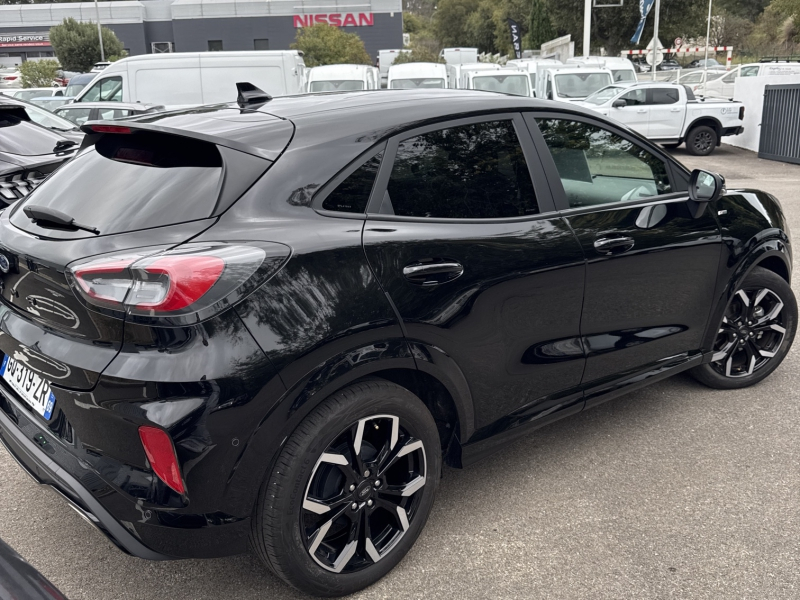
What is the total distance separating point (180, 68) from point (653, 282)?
1462 centimetres

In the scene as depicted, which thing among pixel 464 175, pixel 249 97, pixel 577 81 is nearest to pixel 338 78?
pixel 577 81

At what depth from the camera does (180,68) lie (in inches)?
631

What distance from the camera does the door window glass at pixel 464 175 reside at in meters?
2.75

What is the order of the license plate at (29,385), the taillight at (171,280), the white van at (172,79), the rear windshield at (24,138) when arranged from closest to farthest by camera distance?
the taillight at (171,280)
the license plate at (29,385)
the rear windshield at (24,138)
the white van at (172,79)

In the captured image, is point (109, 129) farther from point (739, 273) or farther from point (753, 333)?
point (753, 333)

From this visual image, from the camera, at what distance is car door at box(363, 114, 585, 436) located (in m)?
2.62

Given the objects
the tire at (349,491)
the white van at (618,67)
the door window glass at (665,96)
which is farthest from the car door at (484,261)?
the white van at (618,67)

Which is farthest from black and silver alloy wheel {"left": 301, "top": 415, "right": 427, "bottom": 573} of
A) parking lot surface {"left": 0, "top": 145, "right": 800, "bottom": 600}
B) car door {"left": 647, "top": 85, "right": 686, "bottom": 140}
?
car door {"left": 647, "top": 85, "right": 686, "bottom": 140}

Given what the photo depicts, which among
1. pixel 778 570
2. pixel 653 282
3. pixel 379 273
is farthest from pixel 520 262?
pixel 778 570

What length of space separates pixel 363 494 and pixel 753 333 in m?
2.69

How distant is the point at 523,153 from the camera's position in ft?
10.3

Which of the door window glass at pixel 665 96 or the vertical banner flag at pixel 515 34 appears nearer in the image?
the door window glass at pixel 665 96

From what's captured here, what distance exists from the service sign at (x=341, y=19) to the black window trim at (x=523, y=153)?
56325mm

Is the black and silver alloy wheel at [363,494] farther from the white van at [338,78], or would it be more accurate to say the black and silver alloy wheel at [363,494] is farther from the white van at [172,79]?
the white van at [338,78]
